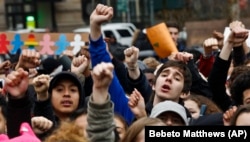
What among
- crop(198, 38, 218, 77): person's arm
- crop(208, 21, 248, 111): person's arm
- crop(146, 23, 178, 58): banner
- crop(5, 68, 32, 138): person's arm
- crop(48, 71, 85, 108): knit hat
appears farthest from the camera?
crop(146, 23, 178, 58): banner

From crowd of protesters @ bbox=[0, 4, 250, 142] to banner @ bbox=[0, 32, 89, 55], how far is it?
262cm

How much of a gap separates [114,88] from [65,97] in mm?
335

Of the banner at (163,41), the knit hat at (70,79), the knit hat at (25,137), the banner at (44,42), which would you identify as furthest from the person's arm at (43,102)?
the banner at (44,42)

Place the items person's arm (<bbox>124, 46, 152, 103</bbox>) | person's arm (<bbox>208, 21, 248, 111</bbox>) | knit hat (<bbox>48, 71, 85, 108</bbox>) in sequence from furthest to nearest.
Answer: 1. person's arm (<bbox>124, 46, 152, 103</bbox>)
2. person's arm (<bbox>208, 21, 248, 111</bbox>)
3. knit hat (<bbox>48, 71, 85, 108</bbox>)

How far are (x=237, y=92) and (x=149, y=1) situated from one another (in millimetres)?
31552

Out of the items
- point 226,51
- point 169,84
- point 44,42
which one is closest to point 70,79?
point 169,84

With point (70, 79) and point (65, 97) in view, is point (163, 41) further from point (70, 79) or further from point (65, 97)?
point (65, 97)

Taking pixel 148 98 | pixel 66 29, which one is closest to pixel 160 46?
pixel 148 98

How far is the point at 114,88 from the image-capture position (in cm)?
612

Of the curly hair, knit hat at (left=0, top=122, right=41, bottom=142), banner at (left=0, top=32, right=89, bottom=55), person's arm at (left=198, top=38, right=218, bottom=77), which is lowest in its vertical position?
banner at (left=0, top=32, right=89, bottom=55)

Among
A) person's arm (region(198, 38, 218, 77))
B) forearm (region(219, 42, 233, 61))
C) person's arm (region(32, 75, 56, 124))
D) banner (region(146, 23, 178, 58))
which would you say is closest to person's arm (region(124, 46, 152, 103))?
forearm (region(219, 42, 233, 61))

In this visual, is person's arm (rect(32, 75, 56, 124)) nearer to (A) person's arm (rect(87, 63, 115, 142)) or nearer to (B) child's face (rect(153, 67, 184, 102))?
(B) child's face (rect(153, 67, 184, 102))

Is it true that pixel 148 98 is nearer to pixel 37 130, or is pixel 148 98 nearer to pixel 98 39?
pixel 98 39

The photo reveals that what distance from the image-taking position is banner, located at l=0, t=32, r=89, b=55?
10.8 meters
